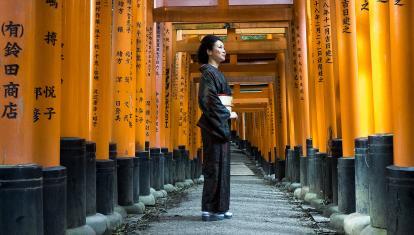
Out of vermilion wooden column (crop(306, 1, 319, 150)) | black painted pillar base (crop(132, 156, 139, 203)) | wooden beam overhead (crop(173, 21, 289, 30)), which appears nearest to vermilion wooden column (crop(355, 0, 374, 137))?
vermilion wooden column (crop(306, 1, 319, 150))

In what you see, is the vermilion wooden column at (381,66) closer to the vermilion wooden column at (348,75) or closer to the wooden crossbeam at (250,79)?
the vermilion wooden column at (348,75)

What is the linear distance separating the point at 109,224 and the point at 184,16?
237 inches

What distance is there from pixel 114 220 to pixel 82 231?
979mm

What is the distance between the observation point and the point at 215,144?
4.70m

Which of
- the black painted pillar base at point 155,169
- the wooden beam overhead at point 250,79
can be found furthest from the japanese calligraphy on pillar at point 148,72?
the wooden beam overhead at point 250,79

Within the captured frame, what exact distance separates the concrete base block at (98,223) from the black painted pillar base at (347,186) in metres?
2.28

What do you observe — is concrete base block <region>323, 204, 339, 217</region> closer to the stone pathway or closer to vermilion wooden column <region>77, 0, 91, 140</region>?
the stone pathway

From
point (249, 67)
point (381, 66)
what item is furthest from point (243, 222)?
point (249, 67)

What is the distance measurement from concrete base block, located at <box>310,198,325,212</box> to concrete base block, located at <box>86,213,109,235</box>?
8.83ft

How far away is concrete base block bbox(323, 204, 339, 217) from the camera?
508cm

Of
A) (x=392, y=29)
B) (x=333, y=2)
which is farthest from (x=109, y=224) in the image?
(x=333, y=2)

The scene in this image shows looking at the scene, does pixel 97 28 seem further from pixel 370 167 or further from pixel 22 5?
pixel 370 167

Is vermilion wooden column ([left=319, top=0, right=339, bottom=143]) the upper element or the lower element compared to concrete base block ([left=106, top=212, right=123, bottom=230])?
upper

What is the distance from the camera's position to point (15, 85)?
2.80 m
